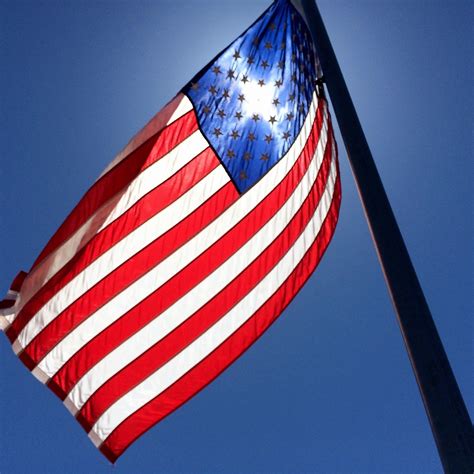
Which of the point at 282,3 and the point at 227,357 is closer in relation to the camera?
the point at 227,357

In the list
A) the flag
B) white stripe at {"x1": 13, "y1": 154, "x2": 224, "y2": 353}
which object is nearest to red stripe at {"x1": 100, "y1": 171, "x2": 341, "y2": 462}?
the flag

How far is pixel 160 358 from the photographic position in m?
8.45

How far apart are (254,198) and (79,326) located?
120 inches

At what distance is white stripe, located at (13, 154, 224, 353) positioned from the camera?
855 centimetres

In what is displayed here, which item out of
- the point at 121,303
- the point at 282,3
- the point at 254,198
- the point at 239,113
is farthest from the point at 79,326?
the point at 282,3

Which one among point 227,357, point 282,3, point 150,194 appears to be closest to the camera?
point 227,357

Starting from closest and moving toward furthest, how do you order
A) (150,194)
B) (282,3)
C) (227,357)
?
(227,357)
(150,194)
(282,3)

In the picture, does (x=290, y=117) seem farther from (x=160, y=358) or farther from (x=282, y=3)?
(x=160, y=358)

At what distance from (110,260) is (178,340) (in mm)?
1463

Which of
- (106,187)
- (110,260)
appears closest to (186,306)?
(110,260)

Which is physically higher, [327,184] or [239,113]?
[239,113]

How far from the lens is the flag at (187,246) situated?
27.6 ft

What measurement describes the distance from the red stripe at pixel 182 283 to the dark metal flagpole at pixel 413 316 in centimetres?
248

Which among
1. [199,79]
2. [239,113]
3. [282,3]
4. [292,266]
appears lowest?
[292,266]
